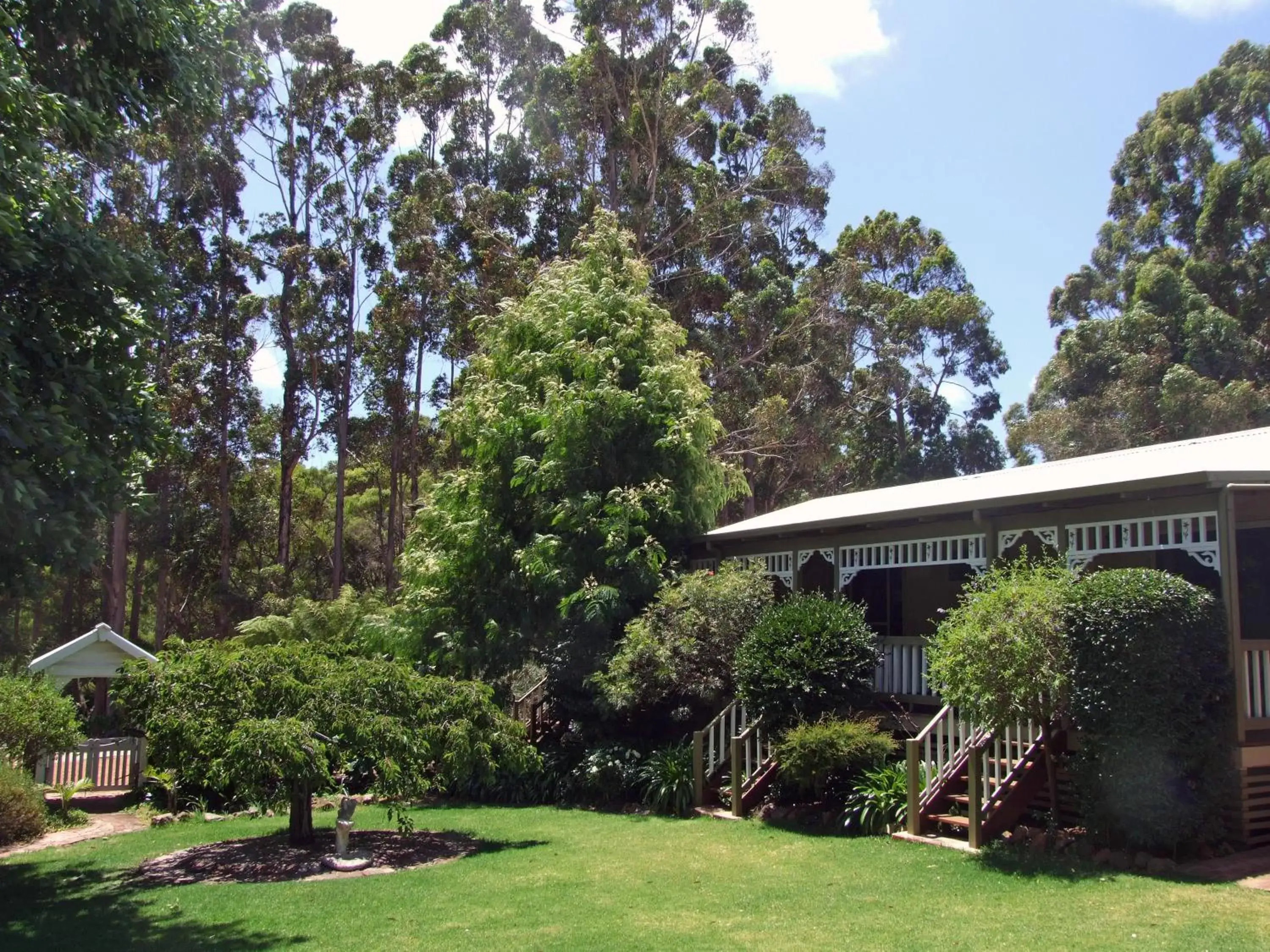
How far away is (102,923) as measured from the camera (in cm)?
880

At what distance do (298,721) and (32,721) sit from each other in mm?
6329

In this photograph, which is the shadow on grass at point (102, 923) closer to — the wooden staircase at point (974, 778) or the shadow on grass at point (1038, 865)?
the shadow on grass at point (1038, 865)

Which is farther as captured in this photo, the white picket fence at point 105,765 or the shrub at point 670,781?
the white picket fence at point 105,765

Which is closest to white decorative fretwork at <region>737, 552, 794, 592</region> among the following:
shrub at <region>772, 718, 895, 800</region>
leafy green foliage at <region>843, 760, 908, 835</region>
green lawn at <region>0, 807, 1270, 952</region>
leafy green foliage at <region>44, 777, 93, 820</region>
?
shrub at <region>772, 718, 895, 800</region>

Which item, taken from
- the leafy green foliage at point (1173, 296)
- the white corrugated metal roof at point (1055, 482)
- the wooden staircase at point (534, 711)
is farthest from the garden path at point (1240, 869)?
the leafy green foliage at point (1173, 296)

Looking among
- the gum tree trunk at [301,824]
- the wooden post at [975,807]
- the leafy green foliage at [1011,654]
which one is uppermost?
the leafy green foliage at [1011,654]

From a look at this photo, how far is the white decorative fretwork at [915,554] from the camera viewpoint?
1321cm

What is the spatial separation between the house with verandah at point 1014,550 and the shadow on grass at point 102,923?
6.53 m

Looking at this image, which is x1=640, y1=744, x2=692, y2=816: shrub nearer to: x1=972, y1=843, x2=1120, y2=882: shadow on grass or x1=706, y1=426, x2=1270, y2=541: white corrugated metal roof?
x1=706, y1=426, x2=1270, y2=541: white corrugated metal roof

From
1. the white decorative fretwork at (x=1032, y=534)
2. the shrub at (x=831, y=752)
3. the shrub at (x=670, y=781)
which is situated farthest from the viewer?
the shrub at (x=670, y=781)

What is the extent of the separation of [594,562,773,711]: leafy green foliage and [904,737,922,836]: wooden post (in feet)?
12.0

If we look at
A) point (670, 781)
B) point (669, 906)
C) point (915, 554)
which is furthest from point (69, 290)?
point (915, 554)

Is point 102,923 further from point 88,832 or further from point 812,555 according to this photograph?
point 812,555

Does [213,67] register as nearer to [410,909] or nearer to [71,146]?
[71,146]
